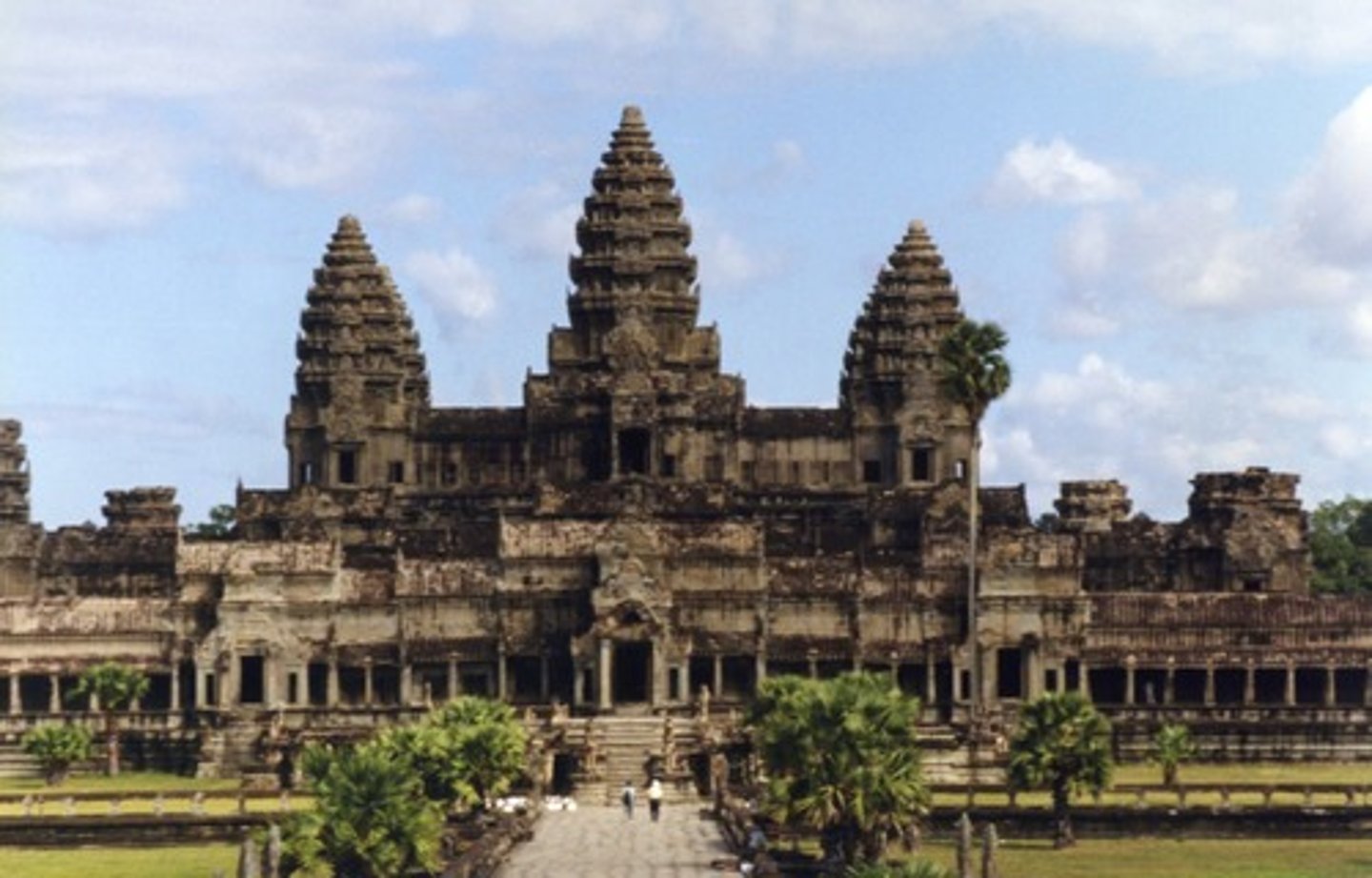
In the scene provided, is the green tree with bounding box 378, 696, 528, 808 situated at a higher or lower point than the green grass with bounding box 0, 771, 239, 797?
higher

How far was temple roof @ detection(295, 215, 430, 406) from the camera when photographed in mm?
168125

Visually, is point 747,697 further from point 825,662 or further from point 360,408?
point 360,408

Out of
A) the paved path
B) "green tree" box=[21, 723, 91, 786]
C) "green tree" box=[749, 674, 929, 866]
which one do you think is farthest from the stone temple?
"green tree" box=[749, 674, 929, 866]

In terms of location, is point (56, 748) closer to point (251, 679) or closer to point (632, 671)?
point (251, 679)

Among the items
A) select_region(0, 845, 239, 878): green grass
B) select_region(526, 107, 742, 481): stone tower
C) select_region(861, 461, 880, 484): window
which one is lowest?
select_region(0, 845, 239, 878): green grass

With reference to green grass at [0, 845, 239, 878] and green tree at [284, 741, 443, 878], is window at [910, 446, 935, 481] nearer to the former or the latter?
green grass at [0, 845, 239, 878]

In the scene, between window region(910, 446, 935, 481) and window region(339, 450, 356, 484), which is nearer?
window region(910, 446, 935, 481)

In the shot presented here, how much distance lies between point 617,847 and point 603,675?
3653 cm

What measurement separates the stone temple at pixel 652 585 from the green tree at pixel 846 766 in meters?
29.4

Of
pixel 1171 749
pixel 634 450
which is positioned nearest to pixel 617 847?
pixel 1171 749

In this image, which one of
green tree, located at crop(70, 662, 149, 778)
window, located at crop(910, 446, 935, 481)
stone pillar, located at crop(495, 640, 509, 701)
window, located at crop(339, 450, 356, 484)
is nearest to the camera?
green tree, located at crop(70, 662, 149, 778)

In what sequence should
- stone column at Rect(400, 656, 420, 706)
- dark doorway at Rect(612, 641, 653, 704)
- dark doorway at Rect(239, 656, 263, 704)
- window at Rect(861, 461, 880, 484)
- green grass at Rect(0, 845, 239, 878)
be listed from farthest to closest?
window at Rect(861, 461, 880, 484), dark doorway at Rect(239, 656, 263, 704), stone column at Rect(400, 656, 420, 706), dark doorway at Rect(612, 641, 653, 704), green grass at Rect(0, 845, 239, 878)

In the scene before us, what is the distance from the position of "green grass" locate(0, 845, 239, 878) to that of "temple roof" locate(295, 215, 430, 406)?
6108 centimetres

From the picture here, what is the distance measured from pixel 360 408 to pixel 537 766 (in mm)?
46383
